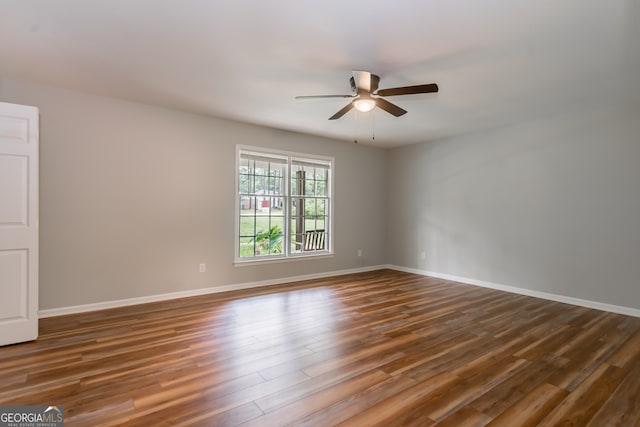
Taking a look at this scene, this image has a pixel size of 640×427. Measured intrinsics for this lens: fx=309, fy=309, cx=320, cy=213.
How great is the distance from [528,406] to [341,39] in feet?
9.64

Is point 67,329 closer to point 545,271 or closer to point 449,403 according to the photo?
point 449,403

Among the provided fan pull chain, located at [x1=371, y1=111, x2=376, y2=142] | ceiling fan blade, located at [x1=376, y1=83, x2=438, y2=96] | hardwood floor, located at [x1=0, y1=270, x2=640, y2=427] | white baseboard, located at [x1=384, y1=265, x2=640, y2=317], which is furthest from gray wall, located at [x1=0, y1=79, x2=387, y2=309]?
white baseboard, located at [x1=384, y1=265, x2=640, y2=317]

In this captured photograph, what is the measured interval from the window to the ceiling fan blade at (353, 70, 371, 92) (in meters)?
2.53

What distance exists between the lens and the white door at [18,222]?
2.81 m

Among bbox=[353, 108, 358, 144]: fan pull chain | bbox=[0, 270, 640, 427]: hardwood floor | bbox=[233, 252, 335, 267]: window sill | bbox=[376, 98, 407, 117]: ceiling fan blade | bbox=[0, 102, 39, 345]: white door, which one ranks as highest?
bbox=[353, 108, 358, 144]: fan pull chain

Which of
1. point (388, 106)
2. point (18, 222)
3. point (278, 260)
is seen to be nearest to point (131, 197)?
point (18, 222)

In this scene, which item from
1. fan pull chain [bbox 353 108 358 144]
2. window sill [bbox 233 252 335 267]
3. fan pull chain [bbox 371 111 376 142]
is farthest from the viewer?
window sill [bbox 233 252 335 267]

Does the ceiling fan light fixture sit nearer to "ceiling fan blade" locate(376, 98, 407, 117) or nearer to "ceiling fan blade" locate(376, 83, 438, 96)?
"ceiling fan blade" locate(376, 98, 407, 117)

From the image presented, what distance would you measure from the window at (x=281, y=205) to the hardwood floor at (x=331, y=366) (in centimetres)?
140

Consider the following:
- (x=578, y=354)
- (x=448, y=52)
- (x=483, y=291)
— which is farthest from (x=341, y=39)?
(x=483, y=291)

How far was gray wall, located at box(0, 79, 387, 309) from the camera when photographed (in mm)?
3570

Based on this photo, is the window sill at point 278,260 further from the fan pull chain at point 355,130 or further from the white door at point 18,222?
the white door at point 18,222

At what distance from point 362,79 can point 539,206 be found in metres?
3.54

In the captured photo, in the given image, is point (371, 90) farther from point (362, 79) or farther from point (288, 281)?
point (288, 281)
